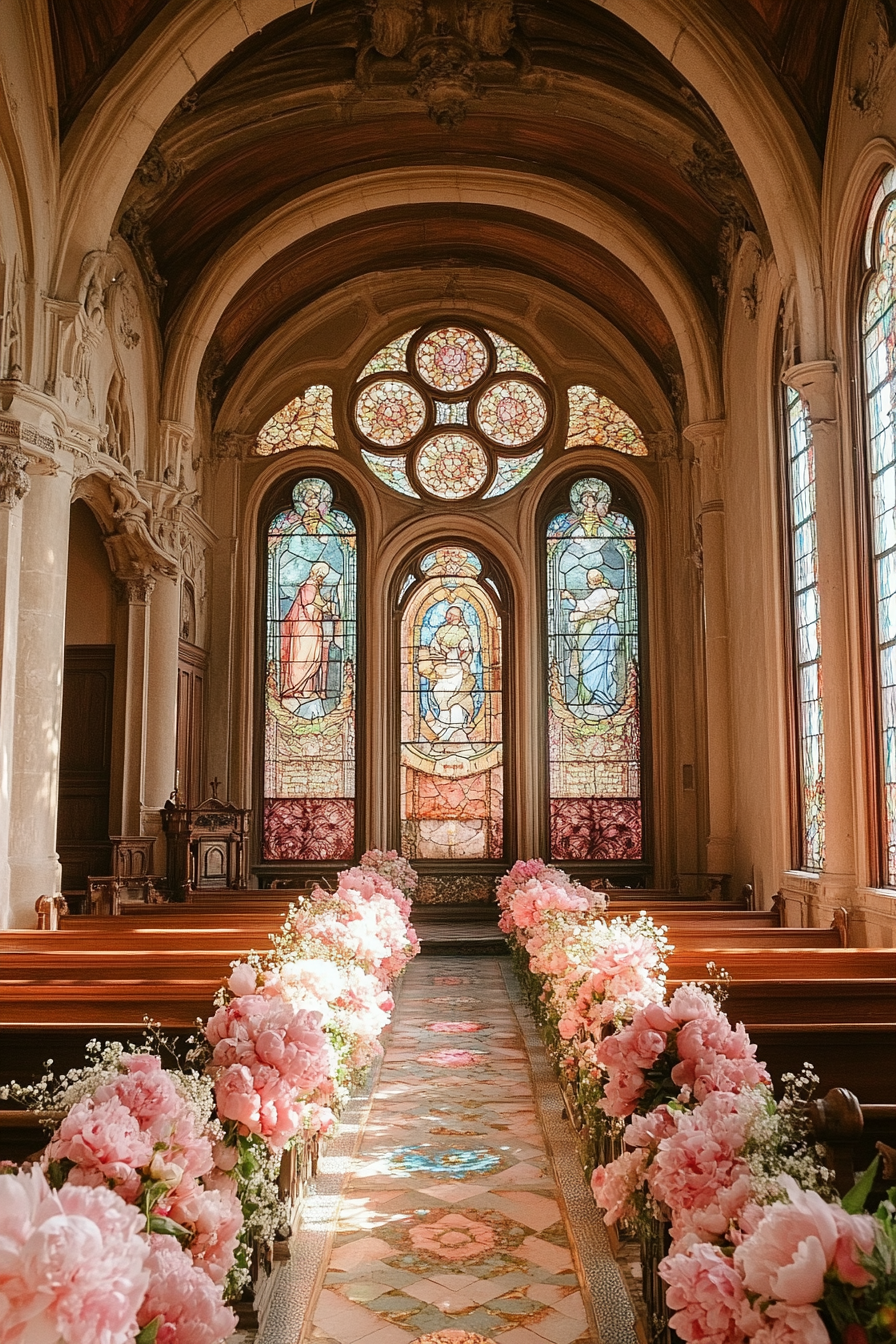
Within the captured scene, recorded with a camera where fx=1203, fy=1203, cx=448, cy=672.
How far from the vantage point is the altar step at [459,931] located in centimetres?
1312

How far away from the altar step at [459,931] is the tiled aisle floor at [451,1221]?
5.38m

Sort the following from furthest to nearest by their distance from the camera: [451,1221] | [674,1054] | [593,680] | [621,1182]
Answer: [593,680]
[451,1221]
[674,1054]
[621,1182]

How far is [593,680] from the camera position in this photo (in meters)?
15.6

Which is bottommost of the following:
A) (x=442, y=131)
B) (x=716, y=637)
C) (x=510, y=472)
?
(x=716, y=637)

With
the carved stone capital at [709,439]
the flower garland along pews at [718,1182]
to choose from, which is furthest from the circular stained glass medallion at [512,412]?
the flower garland along pews at [718,1182]

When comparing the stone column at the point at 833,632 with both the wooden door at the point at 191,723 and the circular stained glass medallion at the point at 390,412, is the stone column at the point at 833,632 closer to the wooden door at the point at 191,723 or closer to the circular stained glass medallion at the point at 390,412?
the wooden door at the point at 191,723

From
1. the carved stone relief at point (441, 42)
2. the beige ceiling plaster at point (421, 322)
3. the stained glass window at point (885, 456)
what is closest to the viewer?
the stained glass window at point (885, 456)

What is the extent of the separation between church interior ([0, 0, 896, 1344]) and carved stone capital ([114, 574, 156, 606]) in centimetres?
4

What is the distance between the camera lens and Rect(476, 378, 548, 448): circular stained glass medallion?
16.1 meters

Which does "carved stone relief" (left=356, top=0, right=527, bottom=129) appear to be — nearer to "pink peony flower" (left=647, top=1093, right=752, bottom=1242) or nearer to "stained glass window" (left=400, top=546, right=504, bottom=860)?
"stained glass window" (left=400, top=546, right=504, bottom=860)

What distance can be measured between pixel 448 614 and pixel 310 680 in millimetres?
2018

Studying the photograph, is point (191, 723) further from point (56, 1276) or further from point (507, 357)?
point (56, 1276)

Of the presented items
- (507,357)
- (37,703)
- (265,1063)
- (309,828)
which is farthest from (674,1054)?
(507,357)

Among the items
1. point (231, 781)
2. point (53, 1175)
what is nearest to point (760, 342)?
point (231, 781)
